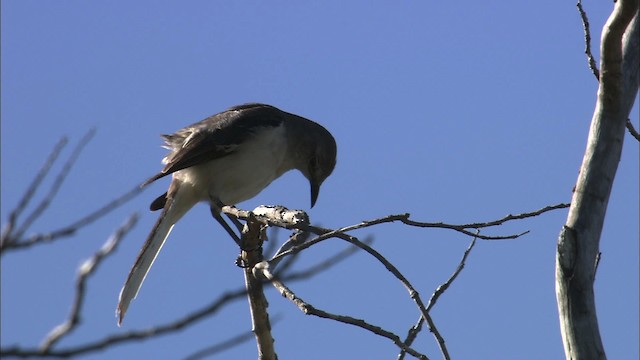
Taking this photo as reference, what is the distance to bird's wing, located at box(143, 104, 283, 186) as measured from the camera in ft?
25.8

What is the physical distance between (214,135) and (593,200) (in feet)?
15.1

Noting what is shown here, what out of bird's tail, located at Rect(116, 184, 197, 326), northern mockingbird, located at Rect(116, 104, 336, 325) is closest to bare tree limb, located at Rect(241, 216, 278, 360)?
bird's tail, located at Rect(116, 184, 197, 326)

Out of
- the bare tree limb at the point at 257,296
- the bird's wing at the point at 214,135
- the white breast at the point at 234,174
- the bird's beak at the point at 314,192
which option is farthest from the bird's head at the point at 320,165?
the bare tree limb at the point at 257,296

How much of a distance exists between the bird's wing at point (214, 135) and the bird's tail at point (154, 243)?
28 cm

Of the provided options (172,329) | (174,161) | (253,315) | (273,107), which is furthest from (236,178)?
(172,329)

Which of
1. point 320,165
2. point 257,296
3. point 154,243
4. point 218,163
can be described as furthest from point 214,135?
point 257,296

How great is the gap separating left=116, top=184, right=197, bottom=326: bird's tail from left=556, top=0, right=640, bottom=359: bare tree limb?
12.7ft

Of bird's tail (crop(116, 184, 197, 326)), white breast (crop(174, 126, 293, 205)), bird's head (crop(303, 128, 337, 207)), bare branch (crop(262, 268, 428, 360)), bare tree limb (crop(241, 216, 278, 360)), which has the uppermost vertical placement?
bird's head (crop(303, 128, 337, 207))

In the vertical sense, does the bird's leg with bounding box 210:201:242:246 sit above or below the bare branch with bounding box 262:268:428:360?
above

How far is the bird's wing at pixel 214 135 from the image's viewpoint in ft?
25.8

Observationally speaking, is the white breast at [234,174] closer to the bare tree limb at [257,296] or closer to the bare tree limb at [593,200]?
the bare tree limb at [257,296]

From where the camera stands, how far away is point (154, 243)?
761cm

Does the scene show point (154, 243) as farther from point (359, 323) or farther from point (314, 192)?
point (359, 323)

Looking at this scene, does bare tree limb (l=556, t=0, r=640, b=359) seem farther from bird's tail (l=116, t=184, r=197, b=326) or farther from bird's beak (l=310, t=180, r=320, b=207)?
bird's beak (l=310, t=180, r=320, b=207)
